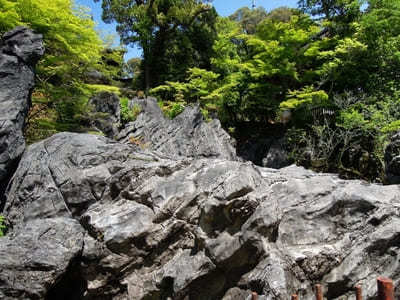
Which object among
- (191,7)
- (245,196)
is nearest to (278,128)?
(191,7)

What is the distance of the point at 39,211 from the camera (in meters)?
6.84

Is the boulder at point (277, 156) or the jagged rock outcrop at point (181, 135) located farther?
the boulder at point (277, 156)

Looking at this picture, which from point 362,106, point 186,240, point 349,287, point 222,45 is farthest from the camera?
point 222,45

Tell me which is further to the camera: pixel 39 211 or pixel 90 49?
pixel 90 49

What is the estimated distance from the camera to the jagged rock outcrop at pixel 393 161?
29.3 feet

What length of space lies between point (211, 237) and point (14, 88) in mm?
6943

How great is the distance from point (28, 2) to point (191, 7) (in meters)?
13.5

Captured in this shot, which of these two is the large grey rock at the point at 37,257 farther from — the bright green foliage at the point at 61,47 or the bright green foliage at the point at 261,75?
the bright green foliage at the point at 261,75

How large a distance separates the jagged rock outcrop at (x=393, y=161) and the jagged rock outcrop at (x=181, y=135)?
587 cm

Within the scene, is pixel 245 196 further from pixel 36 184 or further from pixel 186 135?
pixel 186 135

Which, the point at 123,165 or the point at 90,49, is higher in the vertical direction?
the point at 90,49

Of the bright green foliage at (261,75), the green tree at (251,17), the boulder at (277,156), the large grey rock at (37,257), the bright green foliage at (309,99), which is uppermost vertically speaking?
the green tree at (251,17)

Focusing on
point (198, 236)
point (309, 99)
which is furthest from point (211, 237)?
point (309, 99)

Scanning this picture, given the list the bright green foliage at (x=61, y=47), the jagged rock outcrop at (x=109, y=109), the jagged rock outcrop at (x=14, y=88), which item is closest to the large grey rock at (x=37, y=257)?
the jagged rock outcrop at (x=14, y=88)
